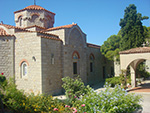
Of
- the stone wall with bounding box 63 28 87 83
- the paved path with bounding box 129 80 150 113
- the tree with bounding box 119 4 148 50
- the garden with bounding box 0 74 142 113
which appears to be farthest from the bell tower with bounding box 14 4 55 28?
the paved path with bounding box 129 80 150 113

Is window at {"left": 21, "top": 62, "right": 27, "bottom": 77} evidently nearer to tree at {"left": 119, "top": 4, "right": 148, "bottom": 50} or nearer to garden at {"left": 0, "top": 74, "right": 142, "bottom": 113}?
garden at {"left": 0, "top": 74, "right": 142, "bottom": 113}

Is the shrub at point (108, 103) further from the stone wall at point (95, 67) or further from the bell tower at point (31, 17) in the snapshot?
the bell tower at point (31, 17)

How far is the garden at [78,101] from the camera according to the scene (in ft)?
16.3

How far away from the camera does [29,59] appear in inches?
429

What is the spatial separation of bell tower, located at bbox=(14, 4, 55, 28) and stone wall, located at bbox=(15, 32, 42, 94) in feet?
16.3

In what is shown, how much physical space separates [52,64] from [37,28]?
5.34 m

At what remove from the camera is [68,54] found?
13.0m

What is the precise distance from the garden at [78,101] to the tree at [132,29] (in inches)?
444

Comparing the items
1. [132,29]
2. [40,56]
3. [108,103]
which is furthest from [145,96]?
[132,29]

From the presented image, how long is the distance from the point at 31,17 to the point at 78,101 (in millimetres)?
12686

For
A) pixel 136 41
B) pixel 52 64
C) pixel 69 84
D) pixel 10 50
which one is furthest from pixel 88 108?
pixel 136 41

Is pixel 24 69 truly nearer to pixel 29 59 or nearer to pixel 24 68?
pixel 24 68

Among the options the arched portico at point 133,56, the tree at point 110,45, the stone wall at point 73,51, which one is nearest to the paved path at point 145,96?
the arched portico at point 133,56

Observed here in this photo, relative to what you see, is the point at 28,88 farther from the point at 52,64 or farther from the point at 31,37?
the point at 31,37
